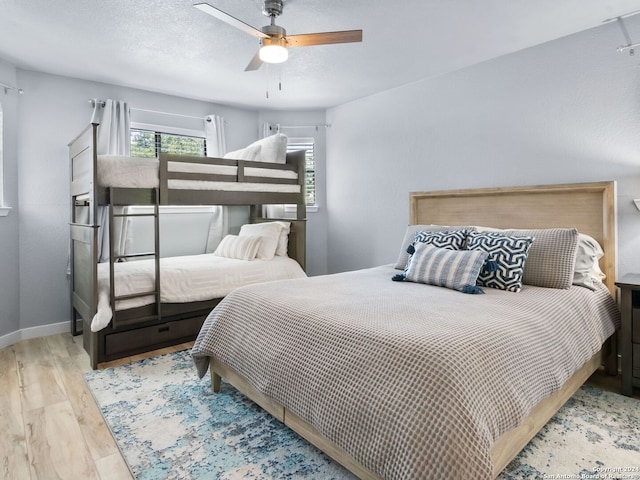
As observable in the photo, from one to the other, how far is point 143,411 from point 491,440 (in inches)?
72.3

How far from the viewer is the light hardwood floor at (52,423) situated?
1678mm

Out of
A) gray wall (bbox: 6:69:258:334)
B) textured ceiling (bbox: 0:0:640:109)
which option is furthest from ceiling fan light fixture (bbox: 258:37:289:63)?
gray wall (bbox: 6:69:258:334)

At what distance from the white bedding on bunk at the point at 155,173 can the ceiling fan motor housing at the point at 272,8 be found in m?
1.51

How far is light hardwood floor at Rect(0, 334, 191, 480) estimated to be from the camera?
5.50 ft

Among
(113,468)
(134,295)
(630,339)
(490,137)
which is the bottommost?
(113,468)

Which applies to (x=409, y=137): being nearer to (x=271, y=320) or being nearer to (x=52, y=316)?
(x=271, y=320)

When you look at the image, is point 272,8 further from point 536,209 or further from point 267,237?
point 536,209

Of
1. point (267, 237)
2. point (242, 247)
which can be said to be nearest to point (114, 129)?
point (242, 247)

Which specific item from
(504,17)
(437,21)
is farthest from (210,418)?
(504,17)

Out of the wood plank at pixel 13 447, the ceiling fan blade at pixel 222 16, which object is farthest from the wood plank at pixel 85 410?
the ceiling fan blade at pixel 222 16

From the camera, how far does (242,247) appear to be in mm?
3893

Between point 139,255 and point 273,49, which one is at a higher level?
point 273,49

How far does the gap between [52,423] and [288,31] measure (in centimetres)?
283

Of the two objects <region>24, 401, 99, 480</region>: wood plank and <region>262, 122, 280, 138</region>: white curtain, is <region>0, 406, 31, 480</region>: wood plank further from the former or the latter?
<region>262, 122, 280, 138</region>: white curtain
